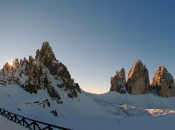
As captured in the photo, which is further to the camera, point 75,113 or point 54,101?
point 75,113

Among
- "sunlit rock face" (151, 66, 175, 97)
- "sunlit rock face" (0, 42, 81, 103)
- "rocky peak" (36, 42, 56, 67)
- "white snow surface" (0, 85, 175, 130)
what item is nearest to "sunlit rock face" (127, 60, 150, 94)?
"sunlit rock face" (151, 66, 175, 97)

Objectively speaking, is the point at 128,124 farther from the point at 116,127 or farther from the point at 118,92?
the point at 118,92

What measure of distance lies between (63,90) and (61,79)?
4.57m

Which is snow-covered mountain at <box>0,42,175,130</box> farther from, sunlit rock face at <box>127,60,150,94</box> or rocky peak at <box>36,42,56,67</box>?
sunlit rock face at <box>127,60,150,94</box>

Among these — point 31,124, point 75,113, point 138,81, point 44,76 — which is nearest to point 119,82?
point 138,81

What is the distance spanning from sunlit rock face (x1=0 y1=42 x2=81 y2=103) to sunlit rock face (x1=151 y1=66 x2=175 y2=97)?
7792 centimetres

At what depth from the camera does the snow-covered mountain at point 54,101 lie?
25.2 metres

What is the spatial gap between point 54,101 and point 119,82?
257ft

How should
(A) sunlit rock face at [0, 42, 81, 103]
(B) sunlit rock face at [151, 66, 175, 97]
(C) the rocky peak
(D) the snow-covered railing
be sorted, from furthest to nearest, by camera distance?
(B) sunlit rock face at [151, 66, 175, 97] → (C) the rocky peak → (A) sunlit rock face at [0, 42, 81, 103] → (D) the snow-covered railing

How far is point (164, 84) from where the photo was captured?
122875 mm

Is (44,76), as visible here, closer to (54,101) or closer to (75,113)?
(54,101)

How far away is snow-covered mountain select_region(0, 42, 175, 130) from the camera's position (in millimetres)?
25188

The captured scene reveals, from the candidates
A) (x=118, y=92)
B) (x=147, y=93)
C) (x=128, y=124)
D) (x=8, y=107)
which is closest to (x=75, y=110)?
(x=8, y=107)

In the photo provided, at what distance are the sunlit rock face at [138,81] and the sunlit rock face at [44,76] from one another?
6330 cm
